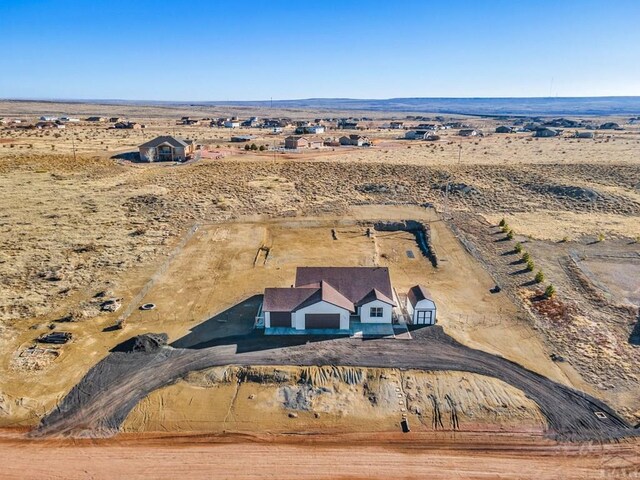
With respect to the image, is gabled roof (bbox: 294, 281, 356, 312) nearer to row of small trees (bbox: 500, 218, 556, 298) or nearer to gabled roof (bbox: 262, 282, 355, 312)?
gabled roof (bbox: 262, 282, 355, 312)

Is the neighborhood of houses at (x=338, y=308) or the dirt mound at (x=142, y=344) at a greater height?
the neighborhood of houses at (x=338, y=308)

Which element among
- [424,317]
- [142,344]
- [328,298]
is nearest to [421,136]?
[424,317]

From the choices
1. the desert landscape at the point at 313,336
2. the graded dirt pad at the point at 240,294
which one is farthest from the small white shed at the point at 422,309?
the graded dirt pad at the point at 240,294

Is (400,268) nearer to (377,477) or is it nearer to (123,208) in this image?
(377,477)

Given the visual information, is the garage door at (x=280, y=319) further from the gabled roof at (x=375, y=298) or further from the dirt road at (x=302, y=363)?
the gabled roof at (x=375, y=298)

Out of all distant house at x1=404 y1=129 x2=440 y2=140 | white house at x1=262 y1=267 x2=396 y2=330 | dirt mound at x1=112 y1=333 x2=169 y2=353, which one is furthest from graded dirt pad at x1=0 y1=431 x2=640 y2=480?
distant house at x1=404 y1=129 x2=440 y2=140

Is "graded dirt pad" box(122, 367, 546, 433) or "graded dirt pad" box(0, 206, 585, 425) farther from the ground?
"graded dirt pad" box(0, 206, 585, 425)

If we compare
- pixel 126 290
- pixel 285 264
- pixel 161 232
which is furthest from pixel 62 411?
pixel 161 232
